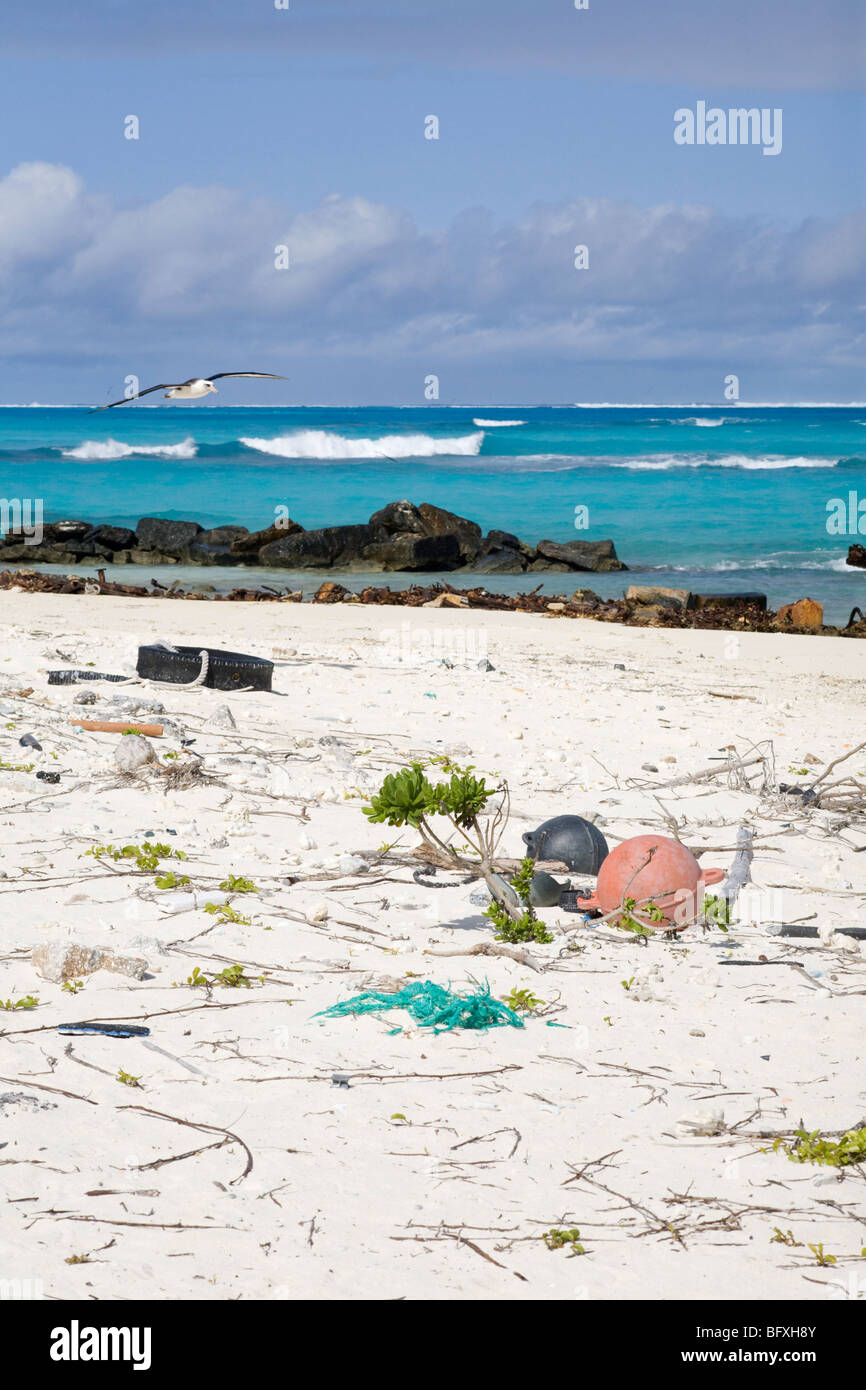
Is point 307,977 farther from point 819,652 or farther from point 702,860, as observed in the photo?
point 819,652

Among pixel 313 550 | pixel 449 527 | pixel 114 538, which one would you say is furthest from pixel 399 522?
pixel 114 538

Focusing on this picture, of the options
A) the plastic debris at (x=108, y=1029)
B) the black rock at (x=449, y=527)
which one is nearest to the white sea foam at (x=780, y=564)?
the black rock at (x=449, y=527)

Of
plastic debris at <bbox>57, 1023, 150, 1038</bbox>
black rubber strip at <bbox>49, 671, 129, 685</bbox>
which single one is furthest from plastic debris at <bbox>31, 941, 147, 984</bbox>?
black rubber strip at <bbox>49, 671, 129, 685</bbox>

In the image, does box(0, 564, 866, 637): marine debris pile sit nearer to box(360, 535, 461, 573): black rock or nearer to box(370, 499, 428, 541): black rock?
box(360, 535, 461, 573): black rock

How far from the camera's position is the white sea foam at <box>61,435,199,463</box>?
161 feet

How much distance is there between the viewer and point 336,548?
70.3 feet

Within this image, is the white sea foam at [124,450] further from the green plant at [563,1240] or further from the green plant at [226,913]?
the green plant at [563,1240]

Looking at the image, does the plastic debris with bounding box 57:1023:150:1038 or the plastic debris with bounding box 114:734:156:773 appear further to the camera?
the plastic debris with bounding box 114:734:156:773

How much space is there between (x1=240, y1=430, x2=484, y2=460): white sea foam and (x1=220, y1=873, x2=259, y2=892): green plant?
48.0 m

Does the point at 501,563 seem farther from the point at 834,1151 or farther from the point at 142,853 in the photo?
the point at 834,1151

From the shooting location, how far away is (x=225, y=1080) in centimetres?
300

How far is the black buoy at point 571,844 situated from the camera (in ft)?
15.5

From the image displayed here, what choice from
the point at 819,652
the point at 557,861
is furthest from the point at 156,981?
the point at 819,652

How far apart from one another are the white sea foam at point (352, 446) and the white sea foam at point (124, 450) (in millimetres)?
3327
